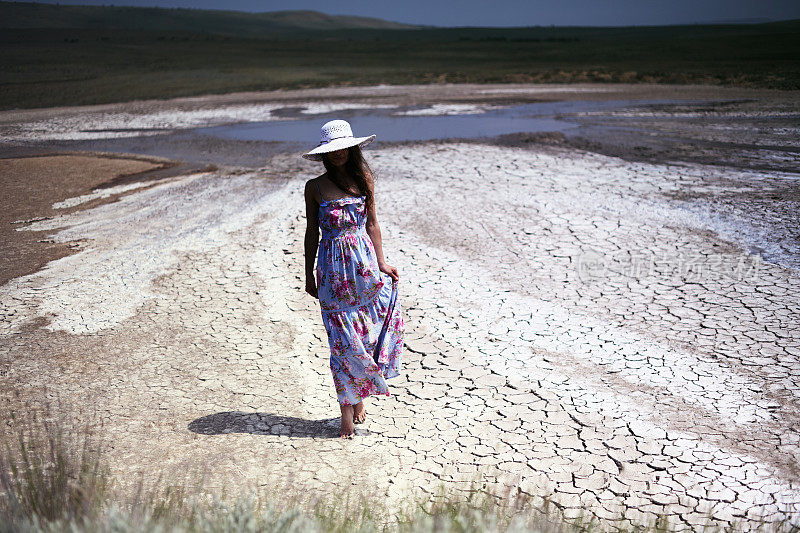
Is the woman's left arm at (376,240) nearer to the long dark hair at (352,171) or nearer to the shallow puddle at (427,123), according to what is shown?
the long dark hair at (352,171)

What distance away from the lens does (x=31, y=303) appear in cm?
563

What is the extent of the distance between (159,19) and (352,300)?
102 metres

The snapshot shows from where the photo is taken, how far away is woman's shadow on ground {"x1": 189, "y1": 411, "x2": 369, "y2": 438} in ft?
12.5

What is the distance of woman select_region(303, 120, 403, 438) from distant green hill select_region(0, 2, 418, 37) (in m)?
61.1

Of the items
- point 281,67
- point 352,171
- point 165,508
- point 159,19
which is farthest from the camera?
point 159,19

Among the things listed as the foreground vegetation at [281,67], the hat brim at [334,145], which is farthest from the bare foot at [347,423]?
the foreground vegetation at [281,67]

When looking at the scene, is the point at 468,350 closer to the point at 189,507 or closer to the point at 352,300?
the point at 352,300

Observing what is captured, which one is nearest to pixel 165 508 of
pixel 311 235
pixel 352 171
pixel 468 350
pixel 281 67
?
pixel 311 235

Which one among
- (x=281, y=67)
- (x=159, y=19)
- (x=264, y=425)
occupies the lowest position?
(x=264, y=425)

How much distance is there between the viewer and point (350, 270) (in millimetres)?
3395

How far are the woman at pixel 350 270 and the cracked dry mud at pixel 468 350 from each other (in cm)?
51

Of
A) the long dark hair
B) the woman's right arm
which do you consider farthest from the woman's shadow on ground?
the long dark hair

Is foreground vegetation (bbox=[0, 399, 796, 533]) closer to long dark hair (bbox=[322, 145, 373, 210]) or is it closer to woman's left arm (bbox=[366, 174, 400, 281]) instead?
woman's left arm (bbox=[366, 174, 400, 281])

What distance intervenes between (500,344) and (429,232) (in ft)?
7.82
